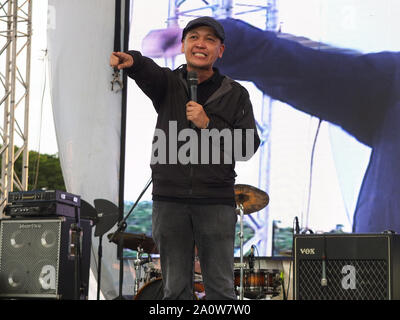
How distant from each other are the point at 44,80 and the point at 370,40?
3.24 metres

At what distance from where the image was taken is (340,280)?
349 centimetres

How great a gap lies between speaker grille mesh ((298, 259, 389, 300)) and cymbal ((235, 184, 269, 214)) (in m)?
1.14

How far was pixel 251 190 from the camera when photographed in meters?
4.69

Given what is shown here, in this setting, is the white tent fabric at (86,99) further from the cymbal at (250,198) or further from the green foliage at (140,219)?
the cymbal at (250,198)

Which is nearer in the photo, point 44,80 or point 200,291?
point 200,291

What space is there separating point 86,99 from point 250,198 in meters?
2.32

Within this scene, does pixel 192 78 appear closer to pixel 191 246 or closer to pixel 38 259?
pixel 191 246

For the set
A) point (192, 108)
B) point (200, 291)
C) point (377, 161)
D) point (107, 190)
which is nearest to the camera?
point (192, 108)

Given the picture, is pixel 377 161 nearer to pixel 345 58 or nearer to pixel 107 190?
pixel 345 58

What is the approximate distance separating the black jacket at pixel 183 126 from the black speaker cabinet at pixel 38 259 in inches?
90.1

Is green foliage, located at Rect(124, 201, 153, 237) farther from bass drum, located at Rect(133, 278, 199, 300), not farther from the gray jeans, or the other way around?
the gray jeans

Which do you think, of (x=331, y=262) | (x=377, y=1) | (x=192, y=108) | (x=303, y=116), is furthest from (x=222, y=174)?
(x=377, y=1)

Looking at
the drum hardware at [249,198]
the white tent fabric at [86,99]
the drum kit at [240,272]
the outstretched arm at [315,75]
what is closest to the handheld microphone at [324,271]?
the drum kit at [240,272]

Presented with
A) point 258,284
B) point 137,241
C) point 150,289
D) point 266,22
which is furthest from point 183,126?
point 266,22
